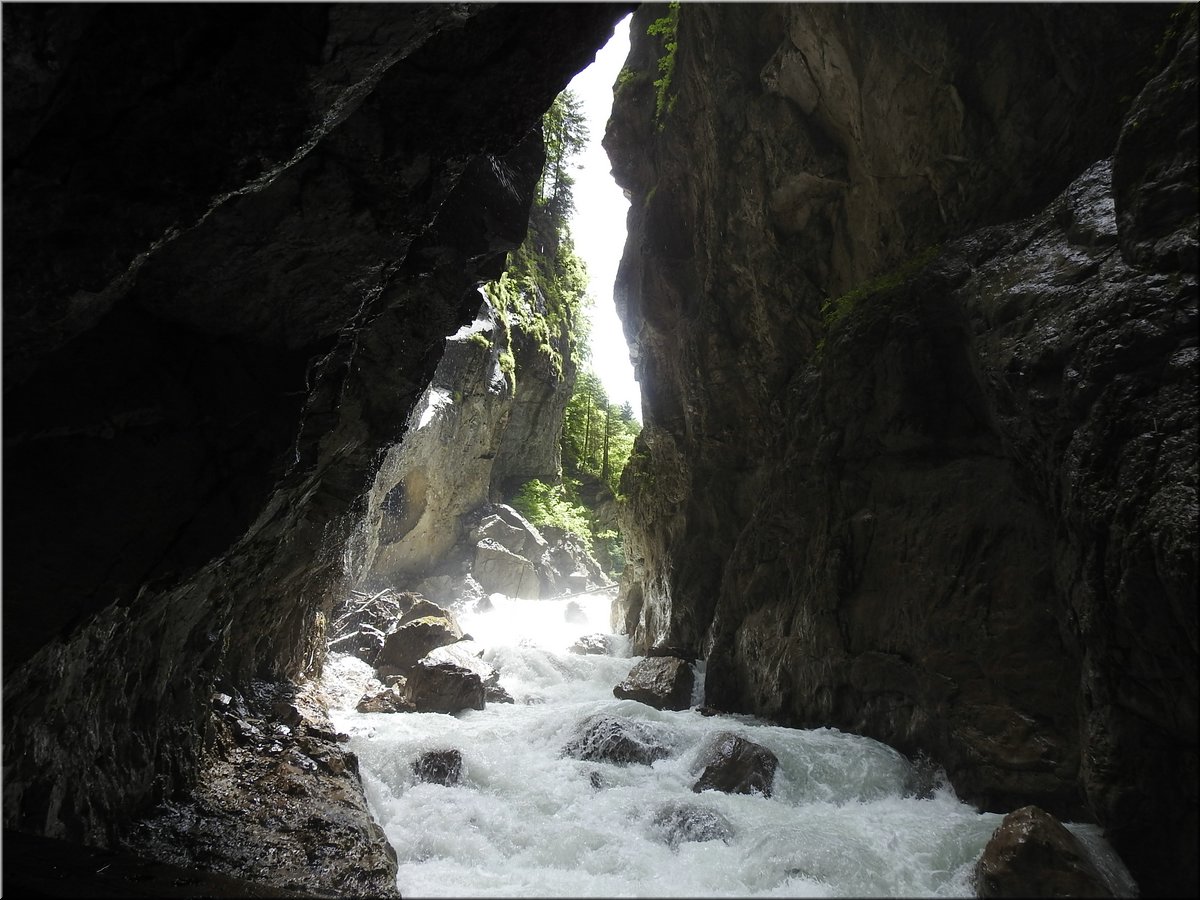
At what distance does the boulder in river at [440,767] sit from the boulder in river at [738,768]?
3.16m

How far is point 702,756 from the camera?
933 centimetres

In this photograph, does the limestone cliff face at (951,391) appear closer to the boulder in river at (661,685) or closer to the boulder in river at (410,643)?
the boulder in river at (661,685)

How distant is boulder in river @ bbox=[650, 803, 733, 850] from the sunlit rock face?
4.94 metres

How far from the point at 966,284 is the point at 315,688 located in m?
13.8

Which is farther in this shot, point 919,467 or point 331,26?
point 919,467

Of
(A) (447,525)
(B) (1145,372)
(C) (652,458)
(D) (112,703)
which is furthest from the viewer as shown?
(A) (447,525)

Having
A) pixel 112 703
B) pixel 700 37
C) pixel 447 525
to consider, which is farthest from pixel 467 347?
pixel 112 703

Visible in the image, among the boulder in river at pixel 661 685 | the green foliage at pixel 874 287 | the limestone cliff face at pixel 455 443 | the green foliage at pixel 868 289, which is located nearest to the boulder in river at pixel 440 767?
the boulder in river at pixel 661 685

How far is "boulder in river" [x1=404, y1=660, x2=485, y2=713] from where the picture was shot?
520 inches

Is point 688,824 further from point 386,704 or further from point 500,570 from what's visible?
point 500,570

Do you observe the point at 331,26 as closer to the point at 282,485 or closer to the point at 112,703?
the point at 282,485

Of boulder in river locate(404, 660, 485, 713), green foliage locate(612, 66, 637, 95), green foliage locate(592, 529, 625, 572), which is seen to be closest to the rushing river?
boulder in river locate(404, 660, 485, 713)

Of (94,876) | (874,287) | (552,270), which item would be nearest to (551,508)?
(552,270)

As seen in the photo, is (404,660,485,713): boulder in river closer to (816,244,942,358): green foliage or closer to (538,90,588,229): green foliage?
(816,244,942,358): green foliage
